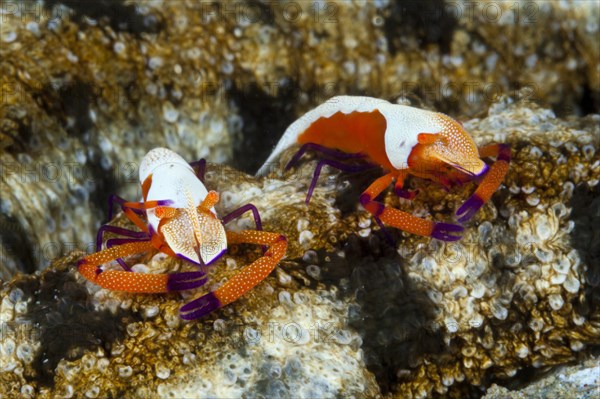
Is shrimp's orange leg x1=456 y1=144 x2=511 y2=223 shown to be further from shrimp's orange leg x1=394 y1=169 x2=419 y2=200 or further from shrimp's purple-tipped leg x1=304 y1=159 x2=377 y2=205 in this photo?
shrimp's purple-tipped leg x1=304 y1=159 x2=377 y2=205

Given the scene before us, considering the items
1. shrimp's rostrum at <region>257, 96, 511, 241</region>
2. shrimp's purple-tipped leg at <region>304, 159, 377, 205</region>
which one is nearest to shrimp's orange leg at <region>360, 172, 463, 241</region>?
shrimp's rostrum at <region>257, 96, 511, 241</region>

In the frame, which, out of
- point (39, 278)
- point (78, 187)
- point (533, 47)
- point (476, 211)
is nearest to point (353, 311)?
point (476, 211)

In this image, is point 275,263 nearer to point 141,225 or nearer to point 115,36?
point 141,225

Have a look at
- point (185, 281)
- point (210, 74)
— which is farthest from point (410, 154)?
point (210, 74)

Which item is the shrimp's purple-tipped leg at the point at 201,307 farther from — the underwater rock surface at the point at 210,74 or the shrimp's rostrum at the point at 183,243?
the underwater rock surface at the point at 210,74

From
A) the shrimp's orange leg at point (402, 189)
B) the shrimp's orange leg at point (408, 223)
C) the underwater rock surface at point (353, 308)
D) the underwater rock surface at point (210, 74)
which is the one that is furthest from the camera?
the underwater rock surface at point (210, 74)

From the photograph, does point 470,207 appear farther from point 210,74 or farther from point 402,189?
point 210,74

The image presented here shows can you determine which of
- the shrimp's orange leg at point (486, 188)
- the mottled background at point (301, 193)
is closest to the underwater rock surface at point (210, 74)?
the mottled background at point (301, 193)
